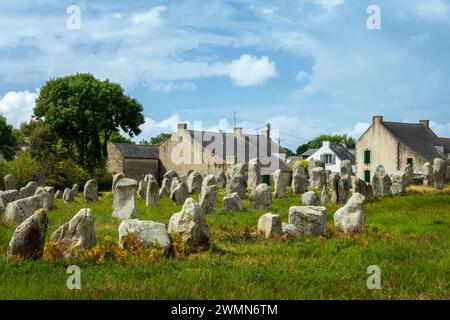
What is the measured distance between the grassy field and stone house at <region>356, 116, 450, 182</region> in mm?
44478

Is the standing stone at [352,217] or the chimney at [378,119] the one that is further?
the chimney at [378,119]

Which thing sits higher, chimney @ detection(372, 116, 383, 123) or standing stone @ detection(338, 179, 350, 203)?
chimney @ detection(372, 116, 383, 123)

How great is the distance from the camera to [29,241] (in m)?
12.2

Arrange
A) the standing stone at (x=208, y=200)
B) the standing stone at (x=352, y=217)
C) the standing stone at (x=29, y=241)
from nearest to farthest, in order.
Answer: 1. the standing stone at (x=29, y=241)
2. the standing stone at (x=352, y=217)
3. the standing stone at (x=208, y=200)

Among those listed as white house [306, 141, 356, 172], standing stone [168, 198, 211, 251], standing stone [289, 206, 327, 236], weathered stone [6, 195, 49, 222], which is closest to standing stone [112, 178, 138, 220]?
weathered stone [6, 195, 49, 222]

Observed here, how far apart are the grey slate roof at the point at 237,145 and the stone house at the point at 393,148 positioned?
28.3ft

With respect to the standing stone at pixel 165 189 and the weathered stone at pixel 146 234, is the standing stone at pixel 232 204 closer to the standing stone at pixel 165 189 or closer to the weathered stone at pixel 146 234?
the weathered stone at pixel 146 234

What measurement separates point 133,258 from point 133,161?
59.2 meters

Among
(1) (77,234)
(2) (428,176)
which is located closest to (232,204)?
(1) (77,234)

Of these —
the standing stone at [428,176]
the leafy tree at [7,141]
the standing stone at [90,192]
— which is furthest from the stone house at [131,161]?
the standing stone at [90,192]

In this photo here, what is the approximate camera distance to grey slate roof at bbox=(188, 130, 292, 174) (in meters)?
63.9

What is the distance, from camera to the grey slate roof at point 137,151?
2781 inches

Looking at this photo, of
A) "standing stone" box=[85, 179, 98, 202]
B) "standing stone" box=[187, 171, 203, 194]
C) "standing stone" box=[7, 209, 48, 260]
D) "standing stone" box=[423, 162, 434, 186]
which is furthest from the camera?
"standing stone" box=[423, 162, 434, 186]

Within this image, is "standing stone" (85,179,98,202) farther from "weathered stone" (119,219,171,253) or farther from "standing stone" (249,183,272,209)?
"weathered stone" (119,219,171,253)
